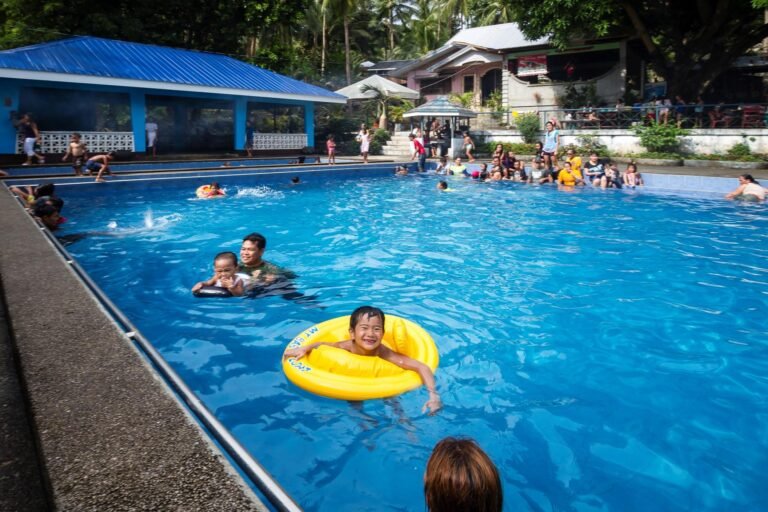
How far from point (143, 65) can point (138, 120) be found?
6.43 ft

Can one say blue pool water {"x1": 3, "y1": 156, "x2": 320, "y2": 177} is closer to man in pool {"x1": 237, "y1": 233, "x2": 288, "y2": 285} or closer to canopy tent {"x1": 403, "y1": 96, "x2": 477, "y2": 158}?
canopy tent {"x1": 403, "y1": 96, "x2": 477, "y2": 158}

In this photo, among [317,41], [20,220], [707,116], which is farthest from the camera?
[317,41]

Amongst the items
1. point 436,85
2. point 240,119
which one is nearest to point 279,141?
point 240,119

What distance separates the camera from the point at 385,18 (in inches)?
1956

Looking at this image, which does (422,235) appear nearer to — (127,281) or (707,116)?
(127,281)

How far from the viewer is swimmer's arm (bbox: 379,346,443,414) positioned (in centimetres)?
404

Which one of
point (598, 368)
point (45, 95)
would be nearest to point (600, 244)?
point (598, 368)

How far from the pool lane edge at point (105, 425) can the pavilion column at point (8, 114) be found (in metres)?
15.6

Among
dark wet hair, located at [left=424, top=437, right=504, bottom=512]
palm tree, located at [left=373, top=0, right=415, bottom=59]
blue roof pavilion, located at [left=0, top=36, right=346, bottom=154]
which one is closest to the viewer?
dark wet hair, located at [left=424, top=437, right=504, bottom=512]

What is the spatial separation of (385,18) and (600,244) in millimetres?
45493

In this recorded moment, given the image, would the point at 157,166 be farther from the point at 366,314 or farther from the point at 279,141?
the point at 366,314

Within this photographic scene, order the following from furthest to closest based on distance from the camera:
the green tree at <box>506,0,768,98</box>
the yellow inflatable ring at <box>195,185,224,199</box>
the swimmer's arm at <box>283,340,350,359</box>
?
the green tree at <box>506,0,768,98</box>
the yellow inflatable ring at <box>195,185,224,199</box>
the swimmer's arm at <box>283,340,350,359</box>

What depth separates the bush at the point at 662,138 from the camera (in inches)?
786

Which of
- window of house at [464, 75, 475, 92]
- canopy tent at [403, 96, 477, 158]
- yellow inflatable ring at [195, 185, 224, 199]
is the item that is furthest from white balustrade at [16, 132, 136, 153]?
window of house at [464, 75, 475, 92]
